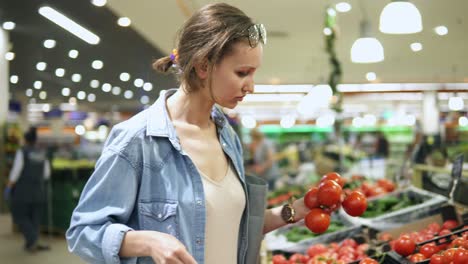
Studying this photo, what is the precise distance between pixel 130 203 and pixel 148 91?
229cm

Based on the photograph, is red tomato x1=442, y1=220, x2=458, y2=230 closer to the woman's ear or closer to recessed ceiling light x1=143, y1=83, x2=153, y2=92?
recessed ceiling light x1=143, y1=83, x2=153, y2=92

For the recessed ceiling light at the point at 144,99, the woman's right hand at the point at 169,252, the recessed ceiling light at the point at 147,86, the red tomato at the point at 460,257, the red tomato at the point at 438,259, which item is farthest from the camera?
the recessed ceiling light at the point at 144,99

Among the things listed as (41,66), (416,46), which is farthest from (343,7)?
(41,66)

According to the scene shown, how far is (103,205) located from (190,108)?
40 cm

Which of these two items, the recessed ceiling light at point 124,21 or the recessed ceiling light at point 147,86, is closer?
the recessed ceiling light at point 124,21

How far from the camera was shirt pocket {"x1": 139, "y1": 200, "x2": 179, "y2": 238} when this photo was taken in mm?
1714

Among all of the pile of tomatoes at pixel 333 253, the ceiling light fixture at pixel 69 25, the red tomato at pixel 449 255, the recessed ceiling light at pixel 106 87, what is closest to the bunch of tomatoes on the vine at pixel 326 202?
the red tomato at pixel 449 255

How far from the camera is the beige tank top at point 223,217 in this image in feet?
5.80

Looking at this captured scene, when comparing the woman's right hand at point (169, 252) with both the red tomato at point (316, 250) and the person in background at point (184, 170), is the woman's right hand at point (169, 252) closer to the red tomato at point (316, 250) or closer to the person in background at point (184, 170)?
the person in background at point (184, 170)

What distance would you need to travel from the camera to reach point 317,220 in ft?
6.66

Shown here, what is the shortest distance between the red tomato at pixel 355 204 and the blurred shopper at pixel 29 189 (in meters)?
1.77

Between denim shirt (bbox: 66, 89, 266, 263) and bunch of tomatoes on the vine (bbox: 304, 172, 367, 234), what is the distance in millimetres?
457

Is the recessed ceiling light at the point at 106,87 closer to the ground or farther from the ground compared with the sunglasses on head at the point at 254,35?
closer to the ground

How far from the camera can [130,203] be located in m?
1.69
